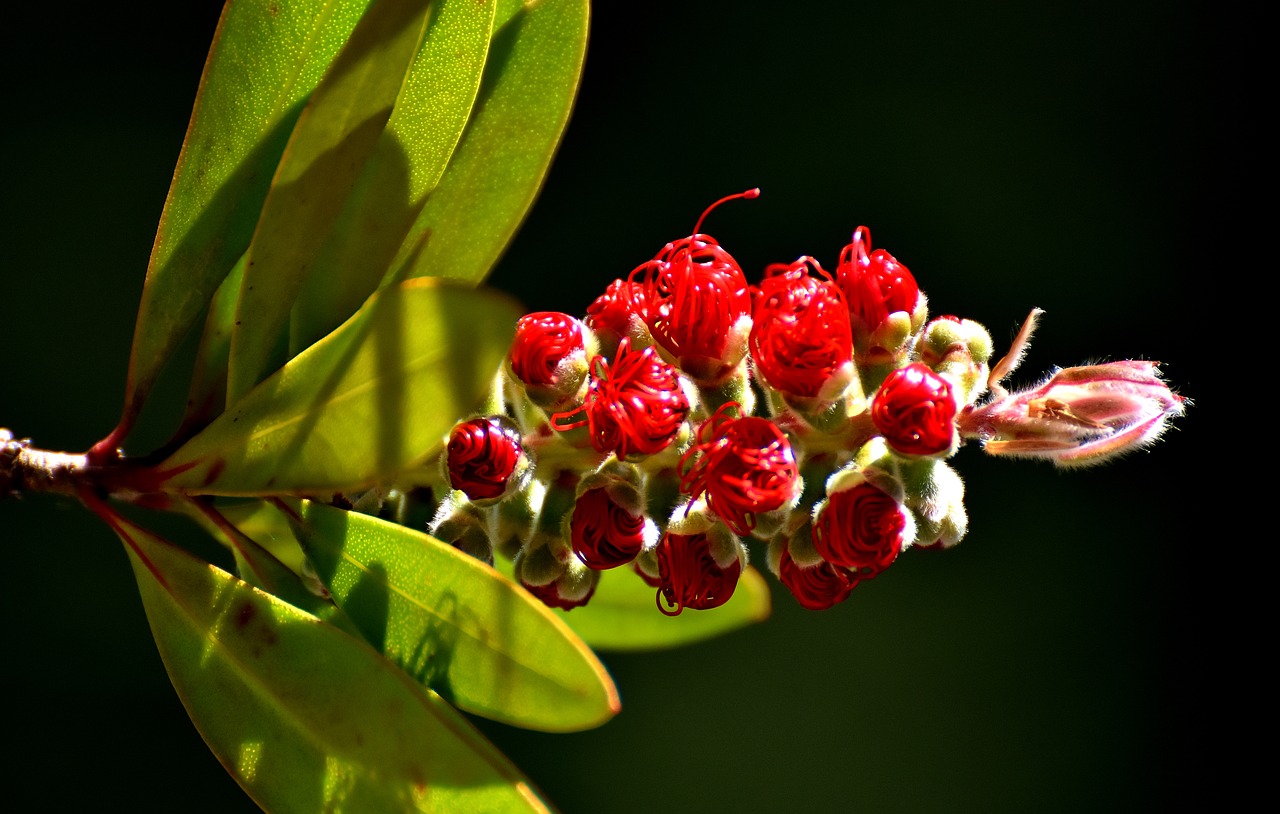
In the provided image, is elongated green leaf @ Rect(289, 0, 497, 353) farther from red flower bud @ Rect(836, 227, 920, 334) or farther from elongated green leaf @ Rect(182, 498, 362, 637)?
red flower bud @ Rect(836, 227, 920, 334)

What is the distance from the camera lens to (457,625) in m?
0.79

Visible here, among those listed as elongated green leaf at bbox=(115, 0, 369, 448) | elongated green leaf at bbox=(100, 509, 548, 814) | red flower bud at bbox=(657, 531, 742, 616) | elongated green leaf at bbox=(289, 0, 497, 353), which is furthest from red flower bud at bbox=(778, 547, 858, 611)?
elongated green leaf at bbox=(115, 0, 369, 448)

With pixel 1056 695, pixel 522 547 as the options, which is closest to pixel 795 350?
pixel 522 547

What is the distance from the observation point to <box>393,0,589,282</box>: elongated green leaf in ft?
2.94

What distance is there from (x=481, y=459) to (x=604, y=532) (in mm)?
102

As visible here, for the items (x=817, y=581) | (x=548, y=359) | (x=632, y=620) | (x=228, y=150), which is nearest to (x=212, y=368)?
(x=228, y=150)

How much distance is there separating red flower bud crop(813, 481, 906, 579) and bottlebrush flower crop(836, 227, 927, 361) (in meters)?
0.13

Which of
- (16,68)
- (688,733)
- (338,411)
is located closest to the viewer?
(338,411)

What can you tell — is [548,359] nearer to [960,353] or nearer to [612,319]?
[612,319]

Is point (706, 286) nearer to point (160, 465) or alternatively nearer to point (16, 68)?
point (160, 465)

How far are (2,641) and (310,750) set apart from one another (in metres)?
1.79

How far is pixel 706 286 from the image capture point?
87 cm

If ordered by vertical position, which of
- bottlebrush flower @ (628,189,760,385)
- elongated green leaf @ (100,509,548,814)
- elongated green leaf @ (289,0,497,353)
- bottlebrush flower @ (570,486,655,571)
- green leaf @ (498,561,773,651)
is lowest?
green leaf @ (498,561,773,651)

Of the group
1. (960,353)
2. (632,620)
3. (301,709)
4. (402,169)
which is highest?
(402,169)
